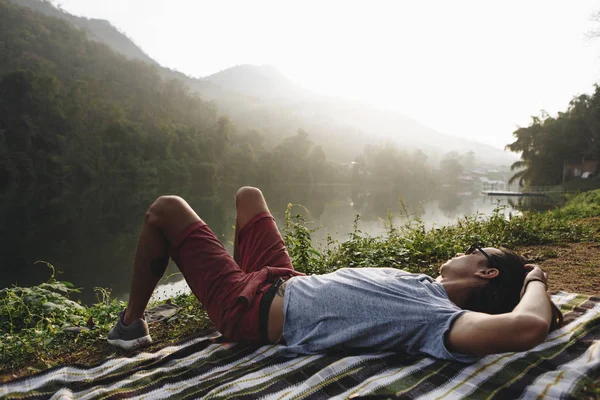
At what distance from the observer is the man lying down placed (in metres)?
1.59

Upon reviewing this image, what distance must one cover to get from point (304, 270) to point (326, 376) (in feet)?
6.94

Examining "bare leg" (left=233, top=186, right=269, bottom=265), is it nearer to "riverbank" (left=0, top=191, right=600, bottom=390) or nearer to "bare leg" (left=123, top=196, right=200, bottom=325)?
"bare leg" (left=123, top=196, right=200, bottom=325)

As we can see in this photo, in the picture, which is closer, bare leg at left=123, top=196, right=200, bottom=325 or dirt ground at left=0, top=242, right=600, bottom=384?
bare leg at left=123, top=196, right=200, bottom=325

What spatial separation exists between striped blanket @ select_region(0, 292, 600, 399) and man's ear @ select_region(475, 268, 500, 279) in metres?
0.39

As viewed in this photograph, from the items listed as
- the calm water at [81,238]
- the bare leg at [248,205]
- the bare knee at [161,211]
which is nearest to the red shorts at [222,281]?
the bare knee at [161,211]

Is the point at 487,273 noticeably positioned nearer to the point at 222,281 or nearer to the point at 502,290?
the point at 502,290

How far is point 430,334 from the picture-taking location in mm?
Result: 1711

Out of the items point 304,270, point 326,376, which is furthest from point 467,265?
point 304,270

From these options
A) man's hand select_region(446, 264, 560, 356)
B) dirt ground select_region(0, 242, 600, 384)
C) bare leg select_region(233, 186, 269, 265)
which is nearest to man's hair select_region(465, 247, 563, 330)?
man's hand select_region(446, 264, 560, 356)

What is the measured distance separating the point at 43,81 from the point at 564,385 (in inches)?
1763

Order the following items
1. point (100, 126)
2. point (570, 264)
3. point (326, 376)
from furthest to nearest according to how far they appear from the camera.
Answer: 1. point (100, 126)
2. point (570, 264)
3. point (326, 376)

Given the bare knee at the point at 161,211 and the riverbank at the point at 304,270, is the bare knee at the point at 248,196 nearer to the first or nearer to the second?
the bare knee at the point at 161,211

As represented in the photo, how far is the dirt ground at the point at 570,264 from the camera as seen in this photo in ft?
10.4

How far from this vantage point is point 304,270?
12.4ft
